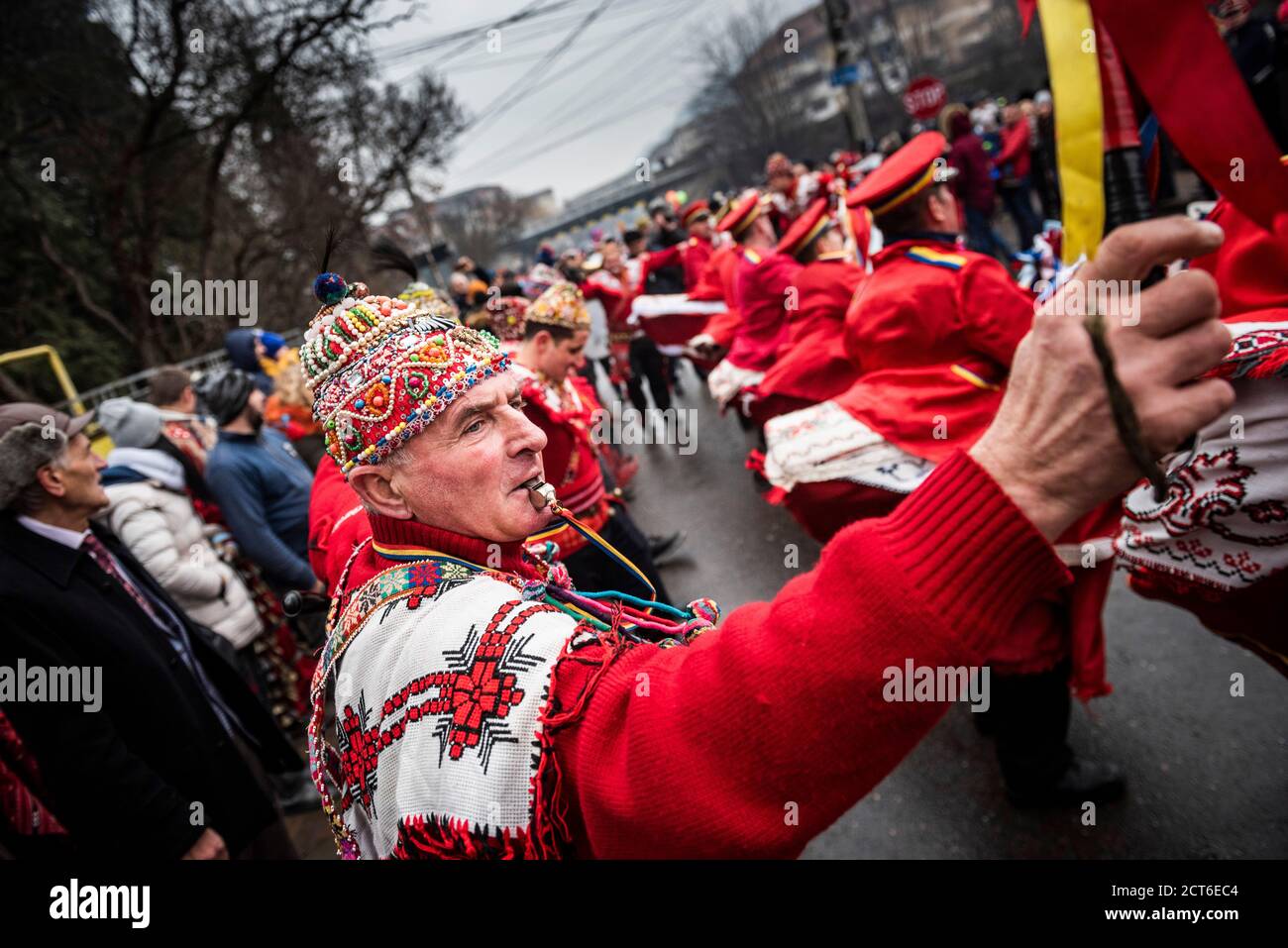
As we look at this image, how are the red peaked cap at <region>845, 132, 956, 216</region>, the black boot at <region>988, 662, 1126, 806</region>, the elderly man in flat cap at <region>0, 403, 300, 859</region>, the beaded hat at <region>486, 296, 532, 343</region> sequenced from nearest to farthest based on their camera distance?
the elderly man in flat cap at <region>0, 403, 300, 859</region> < the black boot at <region>988, 662, 1126, 806</region> < the red peaked cap at <region>845, 132, 956, 216</region> < the beaded hat at <region>486, 296, 532, 343</region>

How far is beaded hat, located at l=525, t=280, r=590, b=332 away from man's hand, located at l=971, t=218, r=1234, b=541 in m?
3.23

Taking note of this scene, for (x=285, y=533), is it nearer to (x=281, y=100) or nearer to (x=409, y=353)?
(x=409, y=353)

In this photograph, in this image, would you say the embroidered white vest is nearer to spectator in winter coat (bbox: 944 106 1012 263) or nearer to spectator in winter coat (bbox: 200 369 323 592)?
spectator in winter coat (bbox: 200 369 323 592)

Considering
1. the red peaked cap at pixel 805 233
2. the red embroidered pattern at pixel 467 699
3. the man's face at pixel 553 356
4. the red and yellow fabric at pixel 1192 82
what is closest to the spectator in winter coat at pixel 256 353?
the man's face at pixel 553 356

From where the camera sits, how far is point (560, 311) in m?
3.82

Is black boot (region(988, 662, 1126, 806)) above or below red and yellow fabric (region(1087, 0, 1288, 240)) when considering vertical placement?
below

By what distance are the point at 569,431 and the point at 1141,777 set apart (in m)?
2.71

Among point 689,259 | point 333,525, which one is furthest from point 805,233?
point 689,259

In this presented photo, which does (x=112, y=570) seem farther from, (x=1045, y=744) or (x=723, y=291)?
(x=723, y=291)

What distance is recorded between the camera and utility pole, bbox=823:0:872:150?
1044 centimetres

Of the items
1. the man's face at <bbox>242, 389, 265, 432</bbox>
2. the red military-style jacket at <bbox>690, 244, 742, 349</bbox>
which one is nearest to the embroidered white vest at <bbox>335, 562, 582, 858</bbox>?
the man's face at <bbox>242, 389, 265, 432</bbox>

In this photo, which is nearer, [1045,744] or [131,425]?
[1045,744]

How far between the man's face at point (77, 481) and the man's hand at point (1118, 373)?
293 cm

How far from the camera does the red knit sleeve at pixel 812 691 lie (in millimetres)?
792
